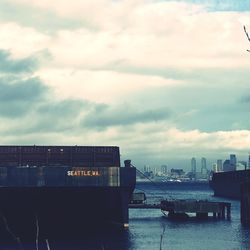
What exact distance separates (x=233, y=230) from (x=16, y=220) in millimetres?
44558

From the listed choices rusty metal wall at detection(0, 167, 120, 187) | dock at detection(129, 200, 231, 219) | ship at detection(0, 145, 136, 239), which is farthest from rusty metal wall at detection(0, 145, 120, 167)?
dock at detection(129, 200, 231, 219)

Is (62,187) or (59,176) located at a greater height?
(59,176)

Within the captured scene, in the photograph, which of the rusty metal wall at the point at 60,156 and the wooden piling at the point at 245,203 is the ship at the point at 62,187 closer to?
the rusty metal wall at the point at 60,156

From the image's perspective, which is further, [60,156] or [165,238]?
[60,156]

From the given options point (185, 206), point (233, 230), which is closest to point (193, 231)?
point (233, 230)

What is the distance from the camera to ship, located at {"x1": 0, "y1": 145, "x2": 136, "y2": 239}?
92188 millimetres

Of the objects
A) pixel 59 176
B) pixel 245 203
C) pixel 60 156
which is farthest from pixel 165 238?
pixel 245 203

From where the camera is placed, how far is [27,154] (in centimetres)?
10181

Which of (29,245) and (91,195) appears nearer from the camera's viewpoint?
(29,245)

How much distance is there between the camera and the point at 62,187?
92938 millimetres

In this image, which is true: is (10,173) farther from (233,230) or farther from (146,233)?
(233,230)

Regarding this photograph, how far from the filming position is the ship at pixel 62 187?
302 feet

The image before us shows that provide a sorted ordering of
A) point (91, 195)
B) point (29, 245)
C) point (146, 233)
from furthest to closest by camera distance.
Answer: point (146, 233), point (91, 195), point (29, 245)

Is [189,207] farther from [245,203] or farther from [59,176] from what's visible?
[59,176]
